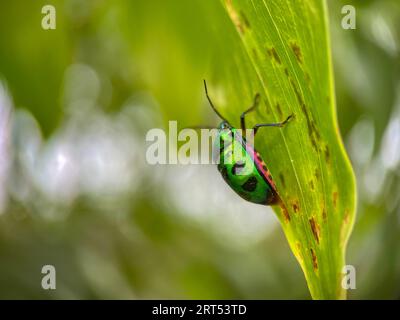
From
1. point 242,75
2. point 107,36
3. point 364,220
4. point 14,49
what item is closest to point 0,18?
point 14,49

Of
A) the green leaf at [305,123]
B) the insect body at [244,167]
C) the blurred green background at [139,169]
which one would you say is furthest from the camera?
the blurred green background at [139,169]

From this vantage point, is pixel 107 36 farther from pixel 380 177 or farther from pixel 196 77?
pixel 380 177

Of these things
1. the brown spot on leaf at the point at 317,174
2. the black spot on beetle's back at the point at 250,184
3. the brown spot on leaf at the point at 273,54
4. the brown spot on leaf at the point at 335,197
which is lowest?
the brown spot on leaf at the point at 335,197

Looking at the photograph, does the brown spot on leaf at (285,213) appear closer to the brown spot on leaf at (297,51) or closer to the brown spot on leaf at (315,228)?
the brown spot on leaf at (315,228)

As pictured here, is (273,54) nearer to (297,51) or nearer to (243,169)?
(297,51)

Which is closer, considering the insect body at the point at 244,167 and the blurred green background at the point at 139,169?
the insect body at the point at 244,167

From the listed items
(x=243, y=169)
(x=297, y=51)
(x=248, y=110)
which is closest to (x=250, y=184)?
(x=243, y=169)

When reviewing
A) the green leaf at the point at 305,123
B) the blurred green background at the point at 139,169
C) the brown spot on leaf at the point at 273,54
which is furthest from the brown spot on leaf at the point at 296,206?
the blurred green background at the point at 139,169
